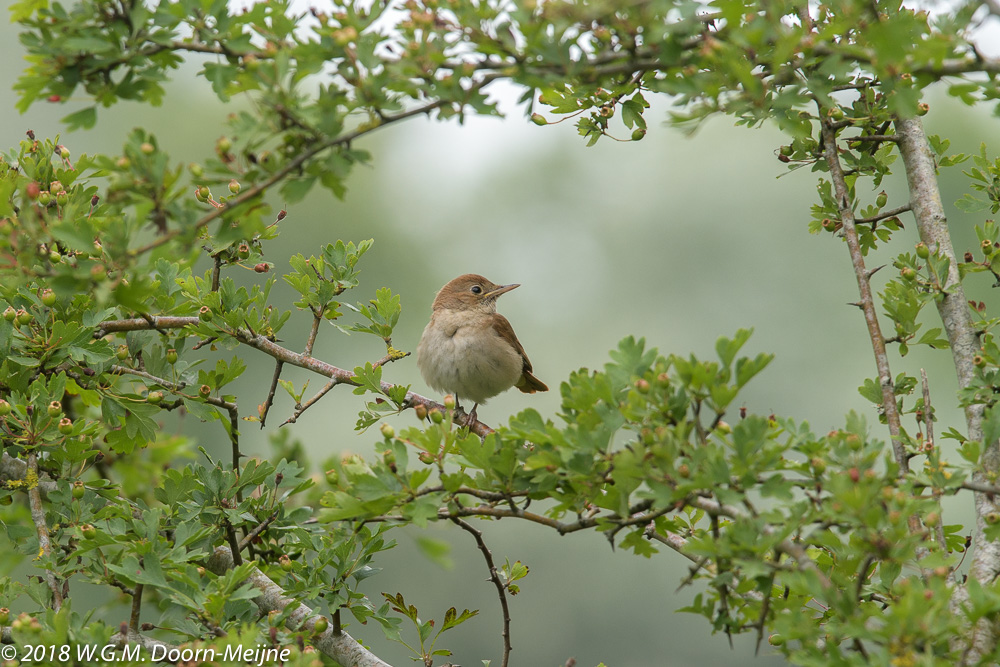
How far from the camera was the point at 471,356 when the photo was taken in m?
6.20

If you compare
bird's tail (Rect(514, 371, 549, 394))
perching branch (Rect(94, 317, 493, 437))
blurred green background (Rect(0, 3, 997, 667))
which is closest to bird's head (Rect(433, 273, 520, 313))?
bird's tail (Rect(514, 371, 549, 394))

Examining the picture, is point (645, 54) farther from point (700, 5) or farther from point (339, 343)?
point (339, 343)

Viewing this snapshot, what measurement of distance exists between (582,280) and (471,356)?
22266 millimetres

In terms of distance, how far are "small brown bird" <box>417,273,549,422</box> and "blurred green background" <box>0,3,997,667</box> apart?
758cm

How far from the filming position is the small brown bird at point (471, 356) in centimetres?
621

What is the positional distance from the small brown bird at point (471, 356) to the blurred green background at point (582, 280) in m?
7.58

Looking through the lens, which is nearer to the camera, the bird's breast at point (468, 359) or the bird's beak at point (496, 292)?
the bird's breast at point (468, 359)

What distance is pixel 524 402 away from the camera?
19453 mm

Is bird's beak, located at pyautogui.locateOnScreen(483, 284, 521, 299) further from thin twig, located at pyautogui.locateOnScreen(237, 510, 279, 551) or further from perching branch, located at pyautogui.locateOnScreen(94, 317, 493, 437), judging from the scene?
thin twig, located at pyautogui.locateOnScreen(237, 510, 279, 551)

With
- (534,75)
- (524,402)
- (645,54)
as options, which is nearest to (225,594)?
(534,75)

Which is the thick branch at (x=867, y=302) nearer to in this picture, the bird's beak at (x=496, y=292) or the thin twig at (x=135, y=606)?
the thin twig at (x=135, y=606)

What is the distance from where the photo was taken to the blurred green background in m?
19.4

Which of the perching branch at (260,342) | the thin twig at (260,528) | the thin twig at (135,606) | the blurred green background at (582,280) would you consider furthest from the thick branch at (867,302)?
the blurred green background at (582,280)

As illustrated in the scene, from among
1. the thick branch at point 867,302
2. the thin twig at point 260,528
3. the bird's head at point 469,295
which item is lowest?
the thin twig at point 260,528
